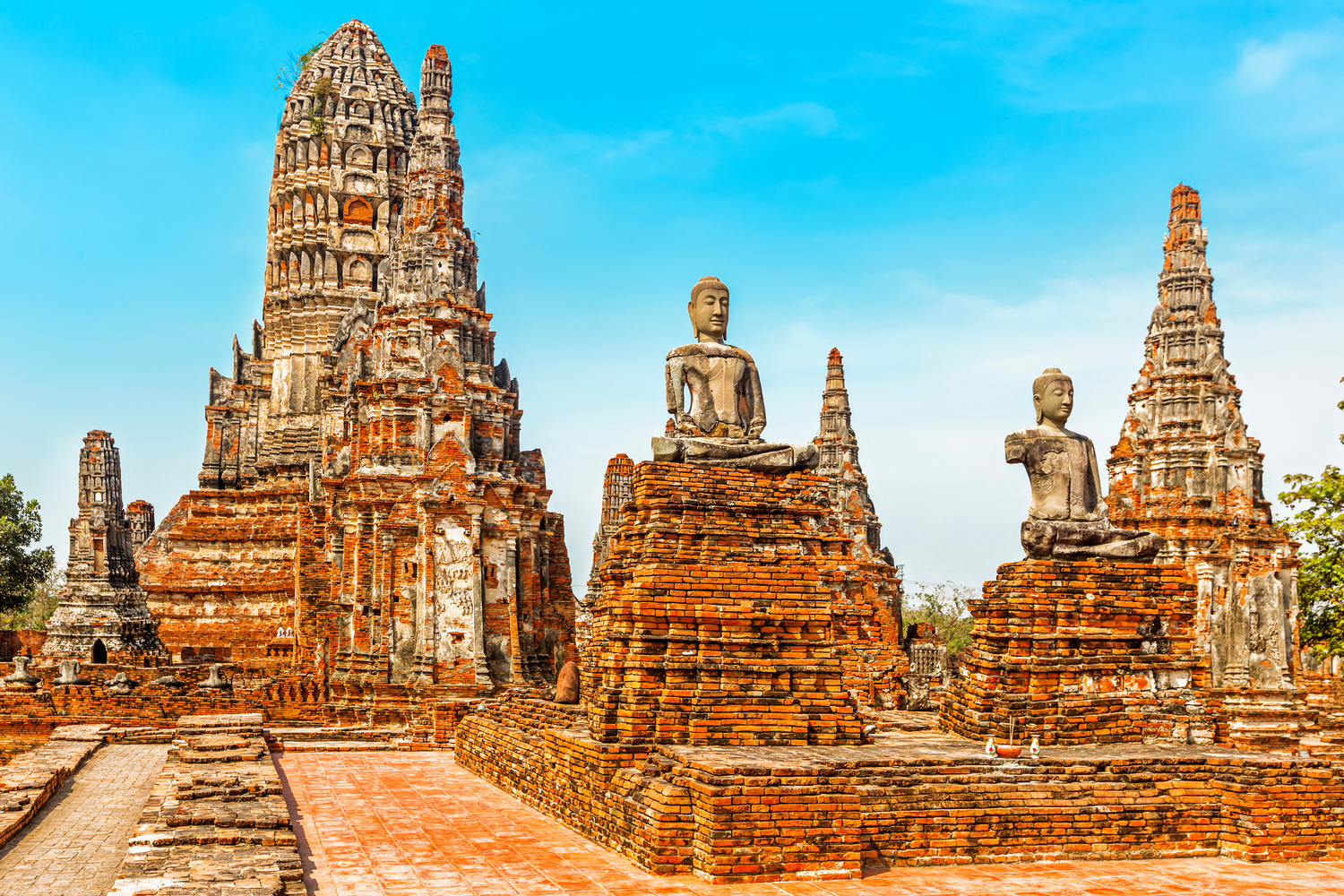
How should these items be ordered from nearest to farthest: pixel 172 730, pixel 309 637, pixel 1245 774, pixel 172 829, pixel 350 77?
pixel 172 829, pixel 1245 774, pixel 172 730, pixel 309 637, pixel 350 77

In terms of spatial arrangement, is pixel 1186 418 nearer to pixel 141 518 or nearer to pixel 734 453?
pixel 734 453

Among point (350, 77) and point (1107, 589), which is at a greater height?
point (350, 77)

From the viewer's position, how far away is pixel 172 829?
28.7 feet

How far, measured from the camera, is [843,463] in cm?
3023

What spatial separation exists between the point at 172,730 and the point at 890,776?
501 inches

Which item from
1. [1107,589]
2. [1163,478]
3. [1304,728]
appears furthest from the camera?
[1163,478]

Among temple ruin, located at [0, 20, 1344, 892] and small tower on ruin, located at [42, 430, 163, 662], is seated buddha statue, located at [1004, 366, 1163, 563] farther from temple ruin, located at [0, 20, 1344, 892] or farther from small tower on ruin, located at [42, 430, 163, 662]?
small tower on ruin, located at [42, 430, 163, 662]

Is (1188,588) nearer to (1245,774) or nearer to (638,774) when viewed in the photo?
(1245,774)

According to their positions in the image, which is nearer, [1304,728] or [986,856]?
[986,856]

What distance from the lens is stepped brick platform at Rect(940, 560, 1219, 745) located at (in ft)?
35.3

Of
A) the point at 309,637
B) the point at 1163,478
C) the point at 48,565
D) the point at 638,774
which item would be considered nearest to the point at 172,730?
the point at 309,637

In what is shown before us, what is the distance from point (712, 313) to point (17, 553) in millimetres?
34590

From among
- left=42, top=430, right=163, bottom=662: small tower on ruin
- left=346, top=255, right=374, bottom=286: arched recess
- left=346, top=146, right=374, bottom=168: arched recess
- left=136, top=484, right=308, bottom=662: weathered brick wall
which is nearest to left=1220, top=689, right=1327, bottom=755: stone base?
left=42, top=430, right=163, bottom=662: small tower on ruin

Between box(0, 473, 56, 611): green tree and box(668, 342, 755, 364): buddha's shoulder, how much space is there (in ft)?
111
